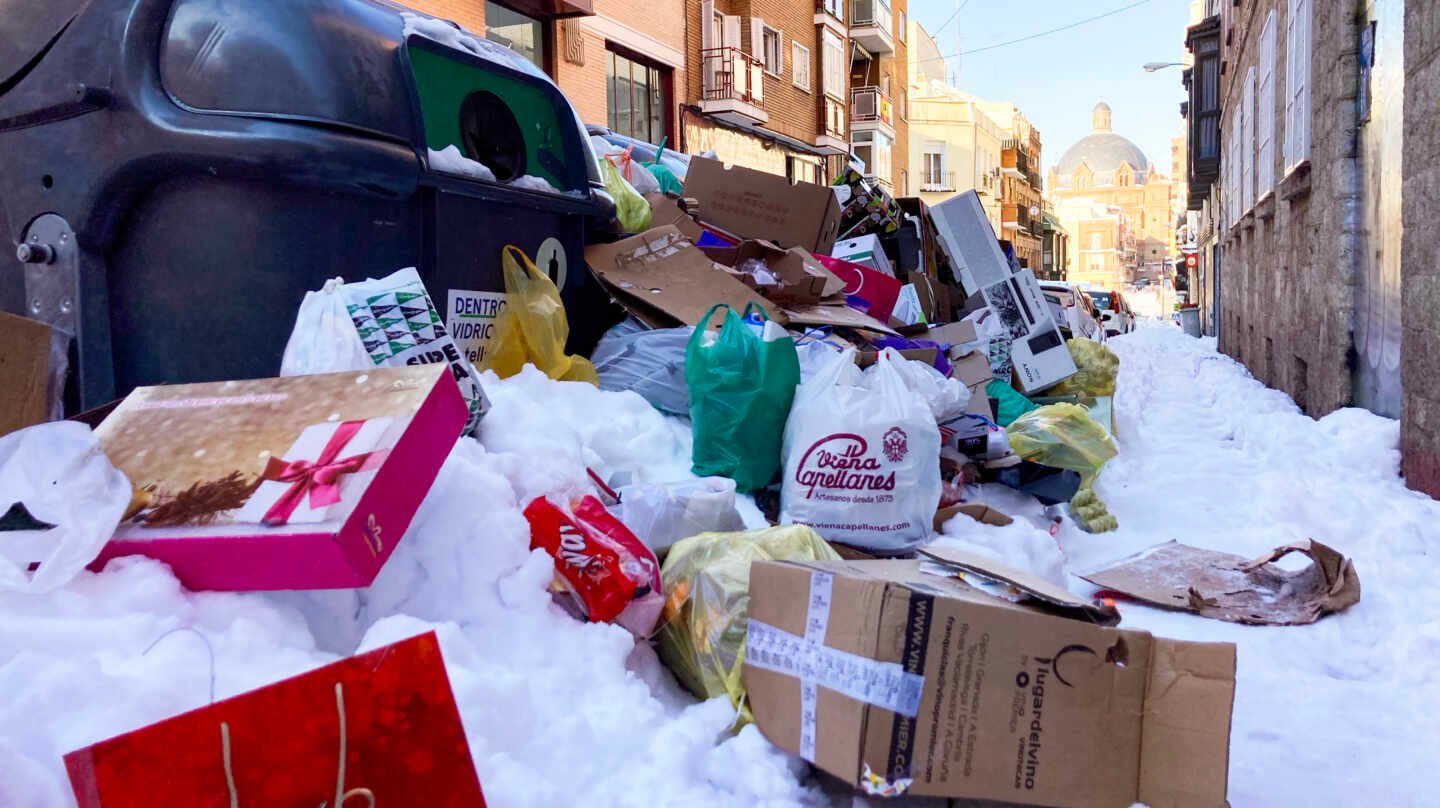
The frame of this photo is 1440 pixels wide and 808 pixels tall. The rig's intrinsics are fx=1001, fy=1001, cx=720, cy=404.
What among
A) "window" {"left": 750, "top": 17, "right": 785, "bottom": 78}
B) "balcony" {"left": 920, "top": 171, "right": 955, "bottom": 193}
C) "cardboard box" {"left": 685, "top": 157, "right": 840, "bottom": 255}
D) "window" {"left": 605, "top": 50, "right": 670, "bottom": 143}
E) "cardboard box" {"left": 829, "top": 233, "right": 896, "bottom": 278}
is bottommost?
"cardboard box" {"left": 829, "top": 233, "right": 896, "bottom": 278}

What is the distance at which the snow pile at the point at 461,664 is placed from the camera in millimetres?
1275

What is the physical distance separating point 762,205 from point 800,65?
16.7m

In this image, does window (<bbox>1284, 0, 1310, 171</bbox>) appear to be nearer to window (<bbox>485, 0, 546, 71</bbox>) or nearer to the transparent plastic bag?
the transparent plastic bag

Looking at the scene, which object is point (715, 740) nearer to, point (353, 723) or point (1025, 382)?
point (353, 723)

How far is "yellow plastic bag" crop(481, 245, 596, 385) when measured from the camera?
338cm

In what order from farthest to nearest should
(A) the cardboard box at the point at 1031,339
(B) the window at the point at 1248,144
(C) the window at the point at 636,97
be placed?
(C) the window at the point at 636,97 → (B) the window at the point at 1248,144 → (A) the cardboard box at the point at 1031,339

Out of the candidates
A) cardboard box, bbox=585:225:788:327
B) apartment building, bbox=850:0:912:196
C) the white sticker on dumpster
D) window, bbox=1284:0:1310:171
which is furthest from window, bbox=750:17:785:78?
the white sticker on dumpster

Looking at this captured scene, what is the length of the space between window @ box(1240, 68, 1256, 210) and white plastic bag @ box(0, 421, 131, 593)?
32.7 ft

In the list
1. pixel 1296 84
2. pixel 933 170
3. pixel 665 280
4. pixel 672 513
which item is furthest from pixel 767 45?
pixel 933 170

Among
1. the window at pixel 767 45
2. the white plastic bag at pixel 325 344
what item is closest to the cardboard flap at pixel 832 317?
the white plastic bag at pixel 325 344

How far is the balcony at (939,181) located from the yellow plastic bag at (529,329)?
4053 centimetres

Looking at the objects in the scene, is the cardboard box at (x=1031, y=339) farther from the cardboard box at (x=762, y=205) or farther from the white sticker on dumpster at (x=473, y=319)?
the white sticker on dumpster at (x=473, y=319)

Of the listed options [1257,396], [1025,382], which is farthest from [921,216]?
[1257,396]

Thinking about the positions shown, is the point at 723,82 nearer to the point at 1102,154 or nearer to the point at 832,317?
the point at 832,317
